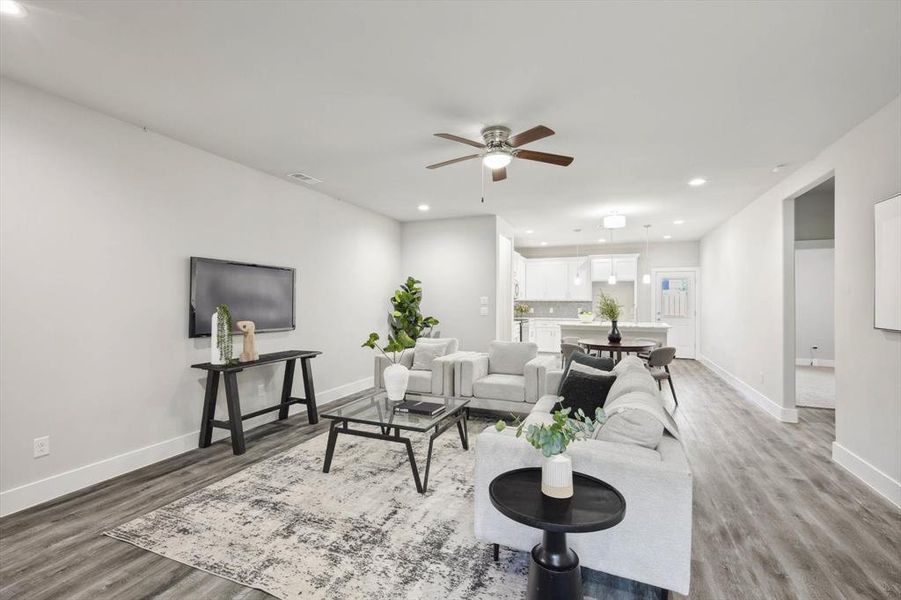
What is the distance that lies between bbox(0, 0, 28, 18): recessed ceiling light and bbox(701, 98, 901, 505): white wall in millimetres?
5149

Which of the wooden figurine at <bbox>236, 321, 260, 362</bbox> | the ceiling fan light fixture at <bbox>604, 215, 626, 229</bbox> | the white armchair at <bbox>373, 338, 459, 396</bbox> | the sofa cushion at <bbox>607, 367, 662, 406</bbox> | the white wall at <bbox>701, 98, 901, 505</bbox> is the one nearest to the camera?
the sofa cushion at <bbox>607, 367, 662, 406</bbox>

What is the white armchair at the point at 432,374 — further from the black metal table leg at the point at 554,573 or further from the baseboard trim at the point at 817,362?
the baseboard trim at the point at 817,362

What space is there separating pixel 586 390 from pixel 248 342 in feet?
10.3

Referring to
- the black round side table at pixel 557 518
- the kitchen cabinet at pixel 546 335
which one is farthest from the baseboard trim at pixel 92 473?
the kitchen cabinet at pixel 546 335

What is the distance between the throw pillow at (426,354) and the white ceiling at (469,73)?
2.19 meters

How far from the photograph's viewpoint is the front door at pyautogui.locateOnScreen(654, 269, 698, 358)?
9211 millimetres

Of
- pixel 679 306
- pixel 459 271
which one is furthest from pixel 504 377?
pixel 679 306

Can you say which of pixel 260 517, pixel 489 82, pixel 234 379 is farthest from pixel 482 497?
pixel 234 379

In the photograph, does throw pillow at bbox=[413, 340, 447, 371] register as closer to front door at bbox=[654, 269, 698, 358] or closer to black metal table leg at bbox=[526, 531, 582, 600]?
black metal table leg at bbox=[526, 531, 582, 600]

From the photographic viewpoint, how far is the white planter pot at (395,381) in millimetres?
3523

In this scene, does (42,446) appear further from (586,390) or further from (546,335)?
(546,335)

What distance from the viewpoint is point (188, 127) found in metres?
3.35

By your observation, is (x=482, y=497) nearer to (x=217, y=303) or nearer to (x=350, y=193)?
(x=217, y=303)

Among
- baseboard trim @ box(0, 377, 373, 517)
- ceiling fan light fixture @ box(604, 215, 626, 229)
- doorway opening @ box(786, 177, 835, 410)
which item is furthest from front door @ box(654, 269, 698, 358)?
baseboard trim @ box(0, 377, 373, 517)
